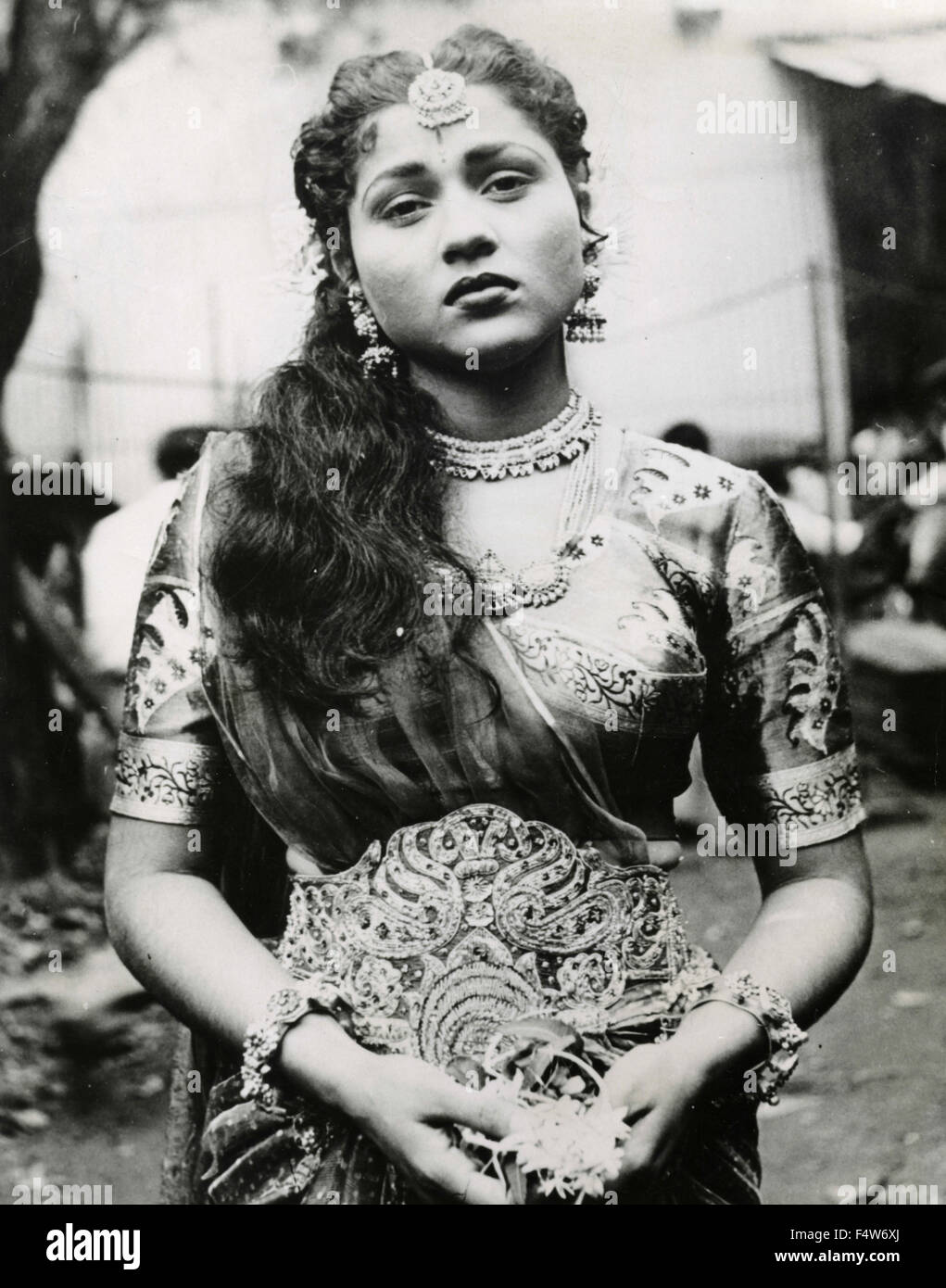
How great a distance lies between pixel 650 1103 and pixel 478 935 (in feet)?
1.41

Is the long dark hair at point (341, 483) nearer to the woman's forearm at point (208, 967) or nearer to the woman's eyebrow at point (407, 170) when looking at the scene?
the woman's eyebrow at point (407, 170)

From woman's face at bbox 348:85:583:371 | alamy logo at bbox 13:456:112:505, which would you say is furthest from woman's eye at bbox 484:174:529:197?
alamy logo at bbox 13:456:112:505

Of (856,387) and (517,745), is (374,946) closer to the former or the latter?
(517,745)

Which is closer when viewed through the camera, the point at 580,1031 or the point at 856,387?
the point at 580,1031

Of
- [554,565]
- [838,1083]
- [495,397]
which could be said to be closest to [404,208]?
[495,397]

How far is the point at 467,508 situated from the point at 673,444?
440mm

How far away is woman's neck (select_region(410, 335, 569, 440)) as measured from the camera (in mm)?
2936

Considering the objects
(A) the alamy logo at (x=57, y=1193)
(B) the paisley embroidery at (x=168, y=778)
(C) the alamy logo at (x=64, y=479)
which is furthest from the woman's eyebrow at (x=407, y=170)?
(A) the alamy logo at (x=57, y=1193)

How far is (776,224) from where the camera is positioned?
3.10m

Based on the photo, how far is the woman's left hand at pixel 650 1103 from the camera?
2725mm

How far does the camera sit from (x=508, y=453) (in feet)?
9.62

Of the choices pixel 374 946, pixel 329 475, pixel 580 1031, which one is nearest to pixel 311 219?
pixel 329 475

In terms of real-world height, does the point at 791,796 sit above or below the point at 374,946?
above
